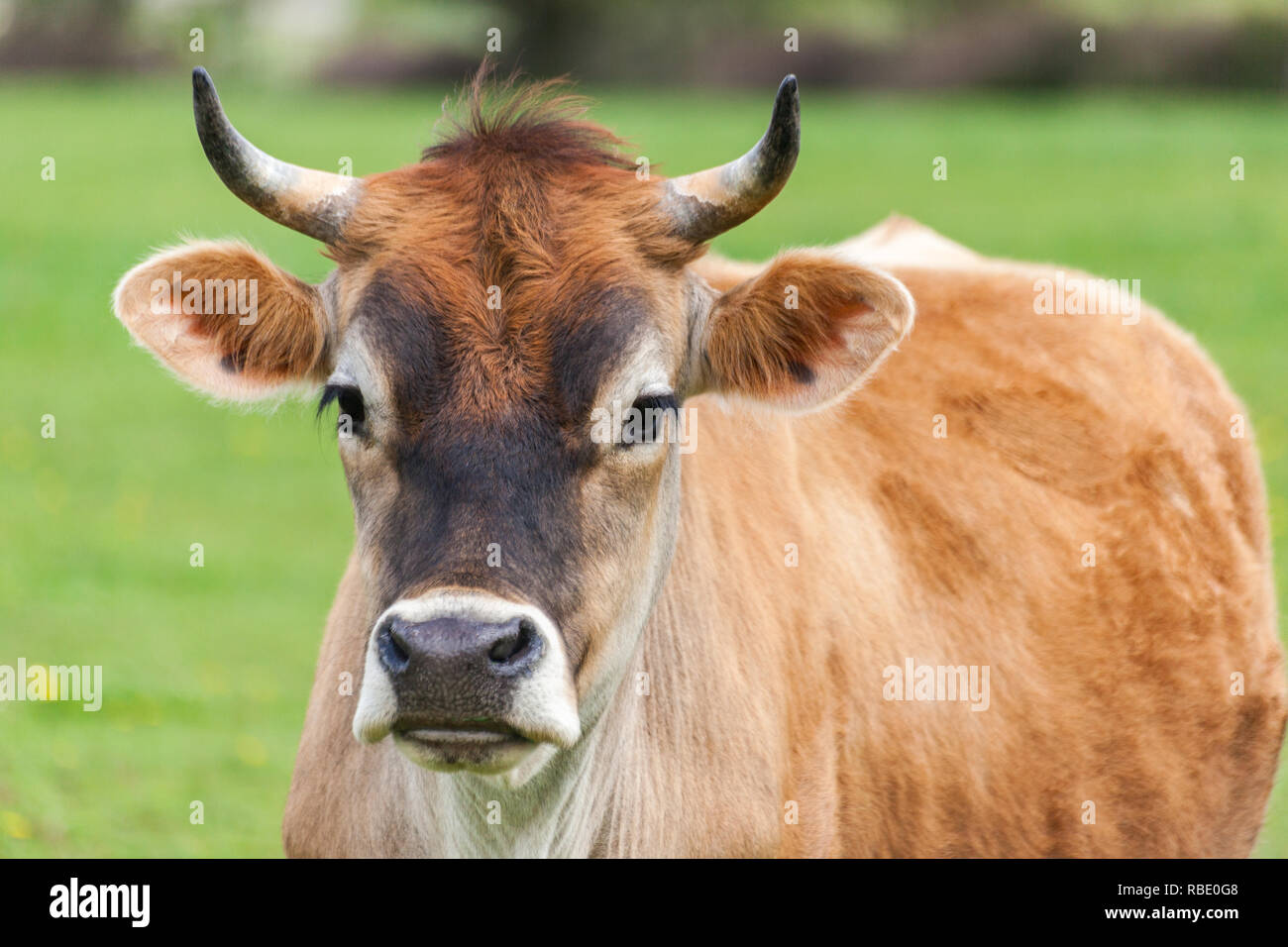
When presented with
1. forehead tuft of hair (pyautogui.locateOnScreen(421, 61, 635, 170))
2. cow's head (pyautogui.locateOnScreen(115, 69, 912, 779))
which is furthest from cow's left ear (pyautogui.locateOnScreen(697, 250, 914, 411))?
forehead tuft of hair (pyautogui.locateOnScreen(421, 61, 635, 170))

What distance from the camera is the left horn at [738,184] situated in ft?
15.2

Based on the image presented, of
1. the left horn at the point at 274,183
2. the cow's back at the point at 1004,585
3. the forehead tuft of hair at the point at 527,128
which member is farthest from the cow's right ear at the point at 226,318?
the cow's back at the point at 1004,585

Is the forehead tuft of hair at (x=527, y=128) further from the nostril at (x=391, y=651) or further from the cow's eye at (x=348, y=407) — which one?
the nostril at (x=391, y=651)

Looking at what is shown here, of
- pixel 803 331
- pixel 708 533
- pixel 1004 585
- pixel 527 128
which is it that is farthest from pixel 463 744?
pixel 1004 585

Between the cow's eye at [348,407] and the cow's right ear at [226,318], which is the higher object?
the cow's right ear at [226,318]

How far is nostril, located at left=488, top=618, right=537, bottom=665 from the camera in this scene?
4082 millimetres

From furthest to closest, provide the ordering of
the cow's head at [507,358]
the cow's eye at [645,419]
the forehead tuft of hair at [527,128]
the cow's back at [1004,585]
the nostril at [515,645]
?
the cow's back at [1004,585] < the forehead tuft of hair at [527,128] < the cow's eye at [645,419] < the cow's head at [507,358] < the nostril at [515,645]

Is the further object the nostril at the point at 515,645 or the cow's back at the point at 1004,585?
the cow's back at the point at 1004,585

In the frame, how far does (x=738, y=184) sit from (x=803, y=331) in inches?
19.5

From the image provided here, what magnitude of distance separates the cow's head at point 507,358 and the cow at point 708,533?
0.01 meters

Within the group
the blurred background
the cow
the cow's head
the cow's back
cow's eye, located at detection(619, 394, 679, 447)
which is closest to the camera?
the cow's head

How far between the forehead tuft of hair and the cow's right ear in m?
0.63

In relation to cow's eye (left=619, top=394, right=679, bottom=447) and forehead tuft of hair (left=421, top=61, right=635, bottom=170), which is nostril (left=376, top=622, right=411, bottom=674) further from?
forehead tuft of hair (left=421, top=61, right=635, bottom=170)
